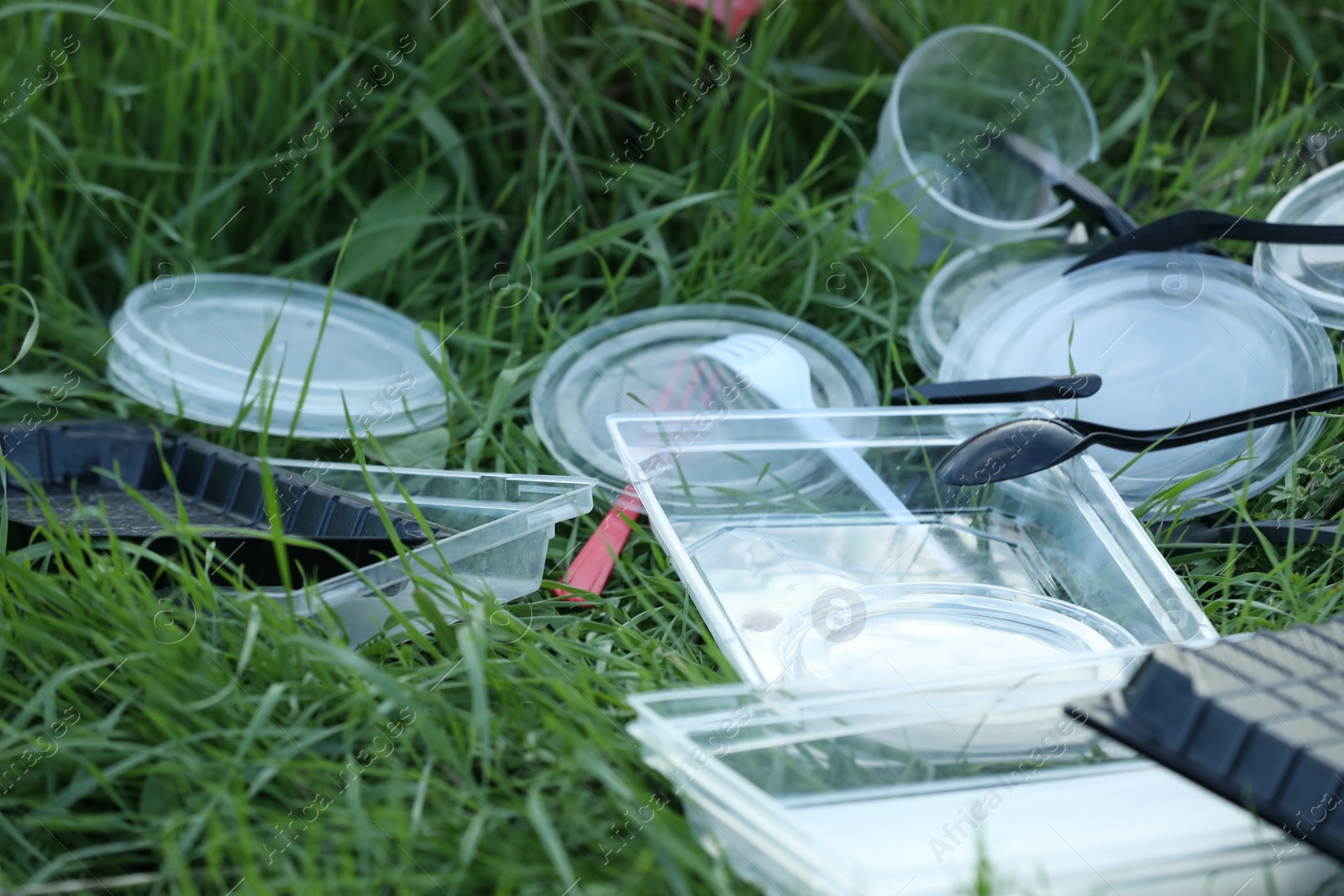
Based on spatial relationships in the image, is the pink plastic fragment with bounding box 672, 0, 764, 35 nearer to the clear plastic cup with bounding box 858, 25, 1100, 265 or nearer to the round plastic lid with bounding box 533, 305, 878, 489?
the clear plastic cup with bounding box 858, 25, 1100, 265

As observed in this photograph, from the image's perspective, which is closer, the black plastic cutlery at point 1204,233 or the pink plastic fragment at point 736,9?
the black plastic cutlery at point 1204,233

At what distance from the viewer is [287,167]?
1948 mm

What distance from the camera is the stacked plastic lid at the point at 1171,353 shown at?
Result: 4.44 ft

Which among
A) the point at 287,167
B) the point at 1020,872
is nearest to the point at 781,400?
the point at 1020,872

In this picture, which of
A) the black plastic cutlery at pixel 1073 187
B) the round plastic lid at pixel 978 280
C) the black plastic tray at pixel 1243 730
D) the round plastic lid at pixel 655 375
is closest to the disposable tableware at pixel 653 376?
the round plastic lid at pixel 655 375

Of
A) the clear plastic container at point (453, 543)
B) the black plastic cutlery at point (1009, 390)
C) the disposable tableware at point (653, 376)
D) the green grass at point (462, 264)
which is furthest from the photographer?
the disposable tableware at point (653, 376)

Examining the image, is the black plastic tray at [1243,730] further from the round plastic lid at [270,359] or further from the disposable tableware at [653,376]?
the round plastic lid at [270,359]

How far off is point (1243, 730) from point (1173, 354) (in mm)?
747

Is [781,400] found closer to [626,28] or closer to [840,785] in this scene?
[840,785]

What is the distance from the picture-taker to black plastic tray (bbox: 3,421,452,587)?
119 cm

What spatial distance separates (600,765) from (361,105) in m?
1.49

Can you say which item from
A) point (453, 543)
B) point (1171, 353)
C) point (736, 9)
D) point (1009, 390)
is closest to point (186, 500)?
point (453, 543)

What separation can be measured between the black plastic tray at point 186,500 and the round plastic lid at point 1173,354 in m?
0.80

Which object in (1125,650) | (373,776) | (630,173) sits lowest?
(373,776)
